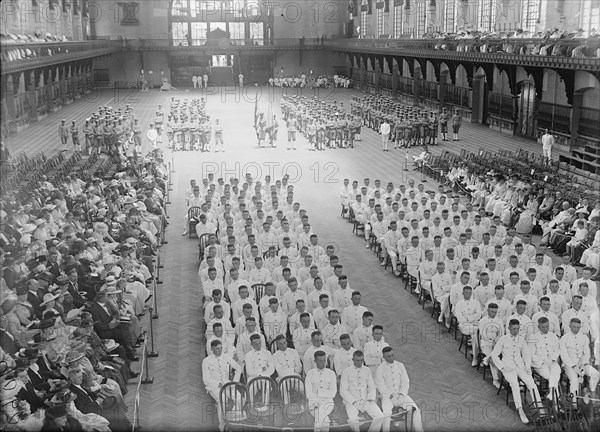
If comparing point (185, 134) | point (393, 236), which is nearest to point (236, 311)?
point (393, 236)

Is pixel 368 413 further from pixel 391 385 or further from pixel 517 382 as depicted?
pixel 517 382

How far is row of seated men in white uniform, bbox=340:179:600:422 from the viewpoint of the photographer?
10.4 meters

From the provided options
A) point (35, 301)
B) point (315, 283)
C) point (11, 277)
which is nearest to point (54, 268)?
point (11, 277)

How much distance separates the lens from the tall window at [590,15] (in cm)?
2619

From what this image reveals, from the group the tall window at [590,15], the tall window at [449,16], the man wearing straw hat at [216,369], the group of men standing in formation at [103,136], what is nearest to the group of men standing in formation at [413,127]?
the tall window at [590,15]

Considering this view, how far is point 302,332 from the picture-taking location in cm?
1034

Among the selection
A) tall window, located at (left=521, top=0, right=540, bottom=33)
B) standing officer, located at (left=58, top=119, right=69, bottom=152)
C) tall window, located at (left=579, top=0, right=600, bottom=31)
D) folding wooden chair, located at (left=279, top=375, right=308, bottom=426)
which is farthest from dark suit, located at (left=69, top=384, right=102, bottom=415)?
tall window, located at (left=521, top=0, right=540, bottom=33)

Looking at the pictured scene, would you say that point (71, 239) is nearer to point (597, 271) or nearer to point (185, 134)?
point (597, 271)

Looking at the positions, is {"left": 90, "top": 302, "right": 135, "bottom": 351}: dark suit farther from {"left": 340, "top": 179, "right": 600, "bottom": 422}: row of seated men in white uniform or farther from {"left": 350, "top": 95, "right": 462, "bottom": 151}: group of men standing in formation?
{"left": 350, "top": 95, "right": 462, "bottom": 151}: group of men standing in formation

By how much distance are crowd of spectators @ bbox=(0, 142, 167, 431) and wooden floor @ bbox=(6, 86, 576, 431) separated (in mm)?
512

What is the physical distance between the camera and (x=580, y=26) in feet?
88.8

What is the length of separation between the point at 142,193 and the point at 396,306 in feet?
27.1

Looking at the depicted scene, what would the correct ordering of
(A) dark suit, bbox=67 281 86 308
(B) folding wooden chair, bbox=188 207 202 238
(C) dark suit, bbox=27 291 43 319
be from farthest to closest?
(B) folding wooden chair, bbox=188 207 202 238, (A) dark suit, bbox=67 281 86 308, (C) dark suit, bbox=27 291 43 319

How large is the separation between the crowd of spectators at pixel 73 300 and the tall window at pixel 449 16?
25270 millimetres
